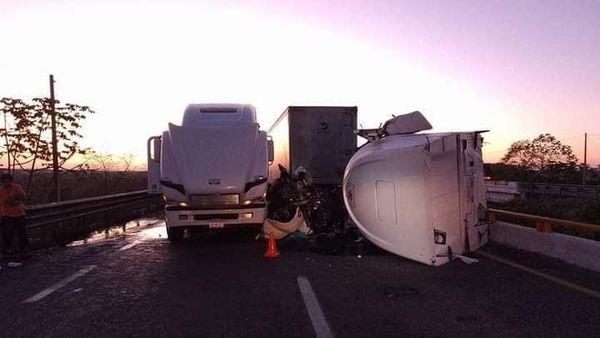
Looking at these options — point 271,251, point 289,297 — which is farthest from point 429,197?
point 271,251

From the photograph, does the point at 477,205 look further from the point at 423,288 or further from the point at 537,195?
the point at 537,195

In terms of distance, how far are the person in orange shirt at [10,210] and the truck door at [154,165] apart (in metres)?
2.91

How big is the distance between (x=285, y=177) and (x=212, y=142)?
3069 mm

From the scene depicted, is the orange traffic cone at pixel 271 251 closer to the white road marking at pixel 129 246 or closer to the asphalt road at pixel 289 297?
the asphalt road at pixel 289 297

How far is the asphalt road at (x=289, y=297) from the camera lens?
566cm

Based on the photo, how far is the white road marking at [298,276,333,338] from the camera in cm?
548

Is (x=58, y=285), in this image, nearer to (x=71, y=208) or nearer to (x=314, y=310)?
(x=314, y=310)

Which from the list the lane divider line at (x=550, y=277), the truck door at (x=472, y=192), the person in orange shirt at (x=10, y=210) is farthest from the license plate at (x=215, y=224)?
the lane divider line at (x=550, y=277)

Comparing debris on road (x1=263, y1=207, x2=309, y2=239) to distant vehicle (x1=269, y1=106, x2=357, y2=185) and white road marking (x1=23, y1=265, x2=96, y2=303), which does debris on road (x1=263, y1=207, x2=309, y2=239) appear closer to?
distant vehicle (x1=269, y1=106, x2=357, y2=185)

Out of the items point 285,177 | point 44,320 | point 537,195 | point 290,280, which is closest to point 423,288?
point 290,280

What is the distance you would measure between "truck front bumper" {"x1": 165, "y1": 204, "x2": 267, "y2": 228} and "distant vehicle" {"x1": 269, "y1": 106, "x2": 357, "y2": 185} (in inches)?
169

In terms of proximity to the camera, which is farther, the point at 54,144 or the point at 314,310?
the point at 54,144

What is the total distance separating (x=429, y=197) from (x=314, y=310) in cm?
349

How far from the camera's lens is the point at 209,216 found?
12.2 metres
